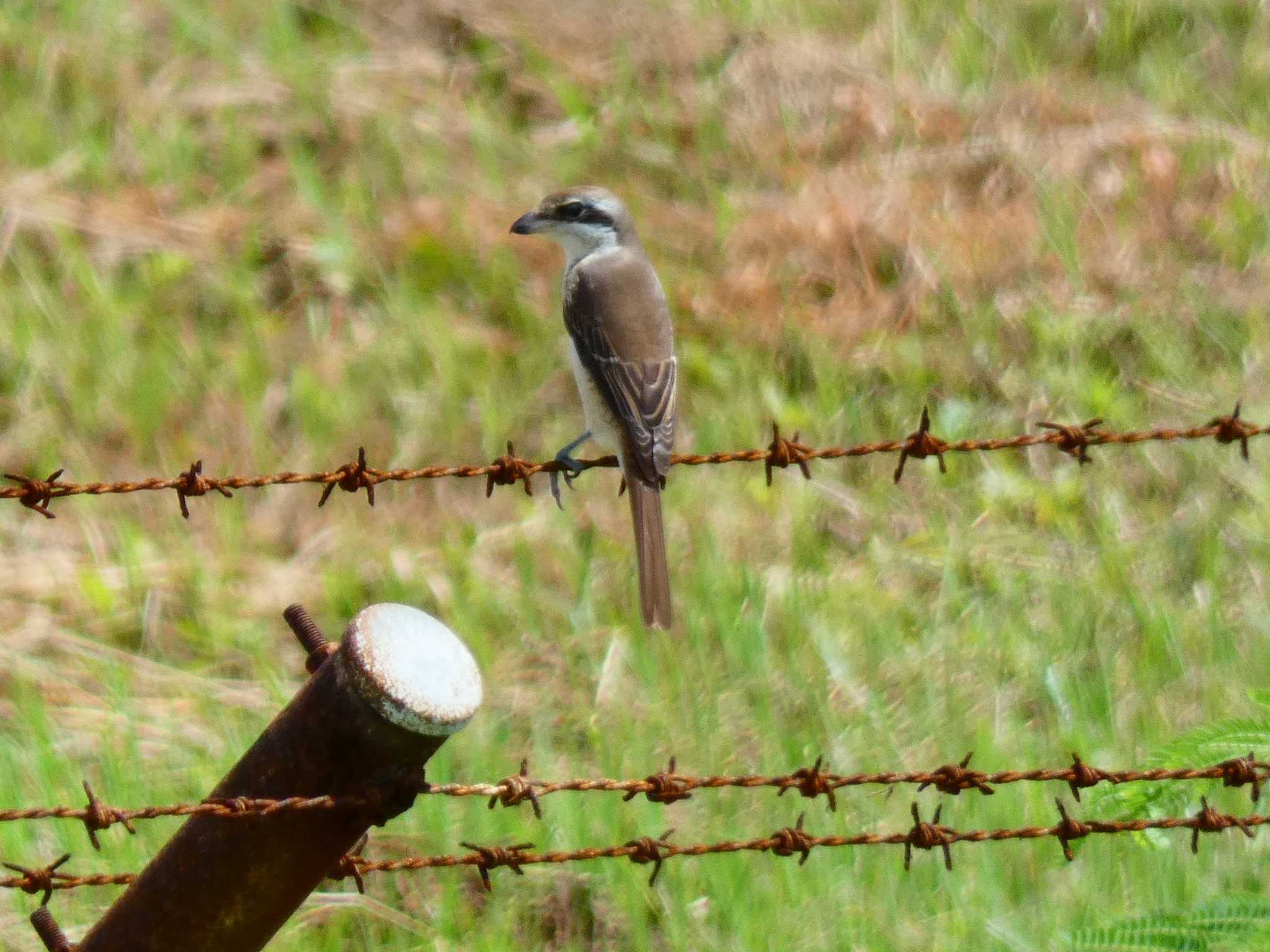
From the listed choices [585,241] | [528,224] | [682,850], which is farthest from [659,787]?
[585,241]

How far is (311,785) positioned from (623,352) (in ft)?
11.1

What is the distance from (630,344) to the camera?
632 cm

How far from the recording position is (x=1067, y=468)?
8016 mm

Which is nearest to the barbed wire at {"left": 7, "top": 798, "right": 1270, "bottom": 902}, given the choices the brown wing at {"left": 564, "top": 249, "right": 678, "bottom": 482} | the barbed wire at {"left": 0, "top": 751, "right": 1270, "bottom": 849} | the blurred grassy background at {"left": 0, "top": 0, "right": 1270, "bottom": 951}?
the barbed wire at {"left": 0, "top": 751, "right": 1270, "bottom": 849}

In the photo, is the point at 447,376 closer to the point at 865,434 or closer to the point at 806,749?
the point at 865,434

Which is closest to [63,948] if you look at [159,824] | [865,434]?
[159,824]

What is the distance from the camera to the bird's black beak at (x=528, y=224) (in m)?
6.61

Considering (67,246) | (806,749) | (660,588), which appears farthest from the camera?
(67,246)

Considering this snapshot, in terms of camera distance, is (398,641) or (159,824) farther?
(159,824)

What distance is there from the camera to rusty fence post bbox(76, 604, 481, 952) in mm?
2994

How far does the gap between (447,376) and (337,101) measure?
2.19 meters

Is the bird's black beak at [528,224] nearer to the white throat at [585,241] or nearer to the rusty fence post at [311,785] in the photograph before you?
the white throat at [585,241]

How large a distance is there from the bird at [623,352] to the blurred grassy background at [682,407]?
2.89ft

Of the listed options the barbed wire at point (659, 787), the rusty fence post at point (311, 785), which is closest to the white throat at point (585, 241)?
the barbed wire at point (659, 787)
